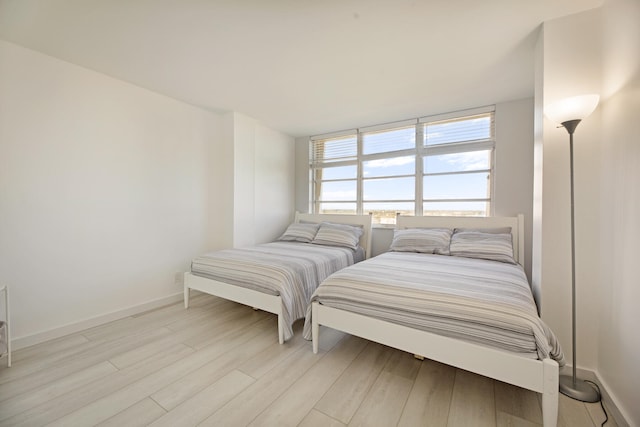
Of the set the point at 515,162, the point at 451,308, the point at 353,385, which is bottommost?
the point at 353,385

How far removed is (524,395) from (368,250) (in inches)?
87.6

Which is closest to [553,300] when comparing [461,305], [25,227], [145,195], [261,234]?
[461,305]

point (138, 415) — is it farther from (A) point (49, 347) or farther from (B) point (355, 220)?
(B) point (355, 220)

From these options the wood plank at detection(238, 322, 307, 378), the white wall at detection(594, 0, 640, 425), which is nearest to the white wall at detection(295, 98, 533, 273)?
the white wall at detection(594, 0, 640, 425)

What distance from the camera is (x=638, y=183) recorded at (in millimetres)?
1262

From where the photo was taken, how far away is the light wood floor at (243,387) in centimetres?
134

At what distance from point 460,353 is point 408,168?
263 centimetres

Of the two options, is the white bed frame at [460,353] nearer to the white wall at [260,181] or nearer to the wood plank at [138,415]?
the wood plank at [138,415]

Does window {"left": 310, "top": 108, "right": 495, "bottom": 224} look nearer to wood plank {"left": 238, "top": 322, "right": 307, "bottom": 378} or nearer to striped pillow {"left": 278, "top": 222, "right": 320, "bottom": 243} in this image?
striped pillow {"left": 278, "top": 222, "right": 320, "bottom": 243}

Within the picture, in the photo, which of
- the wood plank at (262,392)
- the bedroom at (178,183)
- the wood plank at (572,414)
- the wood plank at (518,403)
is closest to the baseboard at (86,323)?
the bedroom at (178,183)

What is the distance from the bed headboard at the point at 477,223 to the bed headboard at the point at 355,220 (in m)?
0.45

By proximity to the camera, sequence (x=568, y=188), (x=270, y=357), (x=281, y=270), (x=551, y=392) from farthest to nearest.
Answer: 1. (x=281, y=270)
2. (x=270, y=357)
3. (x=568, y=188)
4. (x=551, y=392)

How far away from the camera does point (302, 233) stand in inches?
144

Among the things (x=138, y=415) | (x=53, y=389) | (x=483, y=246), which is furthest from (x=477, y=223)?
(x=53, y=389)
